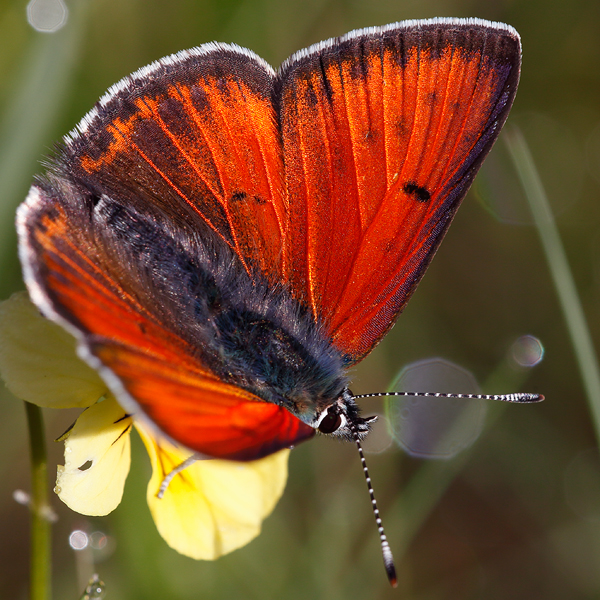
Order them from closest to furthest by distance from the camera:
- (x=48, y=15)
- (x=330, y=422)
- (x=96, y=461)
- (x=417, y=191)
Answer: (x=96, y=461) < (x=330, y=422) < (x=417, y=191) < (x=48, y=15)

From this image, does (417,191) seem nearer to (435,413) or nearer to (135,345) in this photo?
(135,345)

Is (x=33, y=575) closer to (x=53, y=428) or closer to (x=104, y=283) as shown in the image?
(x=104, y=283)

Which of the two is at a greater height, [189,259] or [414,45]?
[414,45]

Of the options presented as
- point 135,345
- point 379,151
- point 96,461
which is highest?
point 379,151

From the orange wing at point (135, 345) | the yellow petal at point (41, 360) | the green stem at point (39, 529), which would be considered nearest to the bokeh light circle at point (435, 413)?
the orange wing at point (135, 345)

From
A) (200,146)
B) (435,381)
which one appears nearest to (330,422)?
(200,146)

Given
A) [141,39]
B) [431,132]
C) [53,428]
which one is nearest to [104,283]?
[431,132]

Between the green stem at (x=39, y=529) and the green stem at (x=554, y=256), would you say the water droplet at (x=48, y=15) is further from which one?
the green stem at (x=39, y=529)
